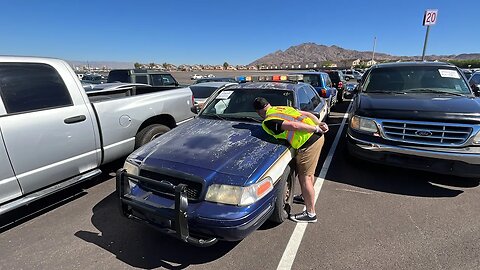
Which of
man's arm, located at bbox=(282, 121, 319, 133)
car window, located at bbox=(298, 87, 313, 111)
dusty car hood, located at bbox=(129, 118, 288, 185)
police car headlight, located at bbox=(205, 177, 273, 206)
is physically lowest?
police car headlight, located at bbox=(205, 177, 273, 206)

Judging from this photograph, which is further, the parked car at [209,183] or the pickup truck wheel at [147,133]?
the pickup truck wheel at [147,133]

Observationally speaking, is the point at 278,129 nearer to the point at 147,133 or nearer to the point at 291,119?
the point at 291,119

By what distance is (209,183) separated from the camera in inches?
92.4

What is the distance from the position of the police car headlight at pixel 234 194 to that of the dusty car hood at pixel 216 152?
7cm

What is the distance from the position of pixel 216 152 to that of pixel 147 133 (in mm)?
2081

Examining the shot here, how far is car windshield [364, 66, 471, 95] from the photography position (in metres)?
4.68

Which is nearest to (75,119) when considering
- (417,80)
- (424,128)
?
(424,128)

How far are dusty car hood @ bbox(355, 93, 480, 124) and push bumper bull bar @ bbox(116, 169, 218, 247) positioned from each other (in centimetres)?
313

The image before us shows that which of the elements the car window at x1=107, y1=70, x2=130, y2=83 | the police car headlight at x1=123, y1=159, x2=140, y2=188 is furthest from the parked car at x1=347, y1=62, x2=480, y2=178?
the car window at x1=107, y1=70, x2=130, y2=83

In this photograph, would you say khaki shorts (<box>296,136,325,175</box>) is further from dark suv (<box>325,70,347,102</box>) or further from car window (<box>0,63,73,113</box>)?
dark suv (<box>325,70,347,102</box>)

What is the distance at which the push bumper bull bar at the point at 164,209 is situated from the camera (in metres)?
2.19

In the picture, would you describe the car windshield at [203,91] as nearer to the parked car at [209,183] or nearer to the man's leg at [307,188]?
the parked car at [209,183]

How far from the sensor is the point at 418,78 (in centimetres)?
497

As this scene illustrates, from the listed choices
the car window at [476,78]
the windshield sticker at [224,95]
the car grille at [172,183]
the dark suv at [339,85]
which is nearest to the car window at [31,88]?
the car grille at [172,183]
